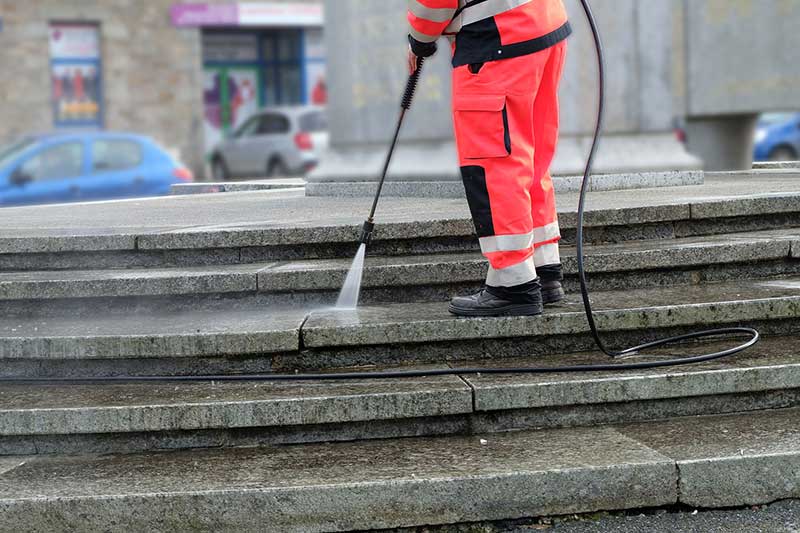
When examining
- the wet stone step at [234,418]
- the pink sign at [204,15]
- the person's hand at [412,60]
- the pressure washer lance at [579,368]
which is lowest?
the wet stone step at [234,418]

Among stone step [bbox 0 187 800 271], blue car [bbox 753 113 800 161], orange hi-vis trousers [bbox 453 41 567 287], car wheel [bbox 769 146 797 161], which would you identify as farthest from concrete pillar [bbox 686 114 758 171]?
car wheel [bbox 769 146 797 161]

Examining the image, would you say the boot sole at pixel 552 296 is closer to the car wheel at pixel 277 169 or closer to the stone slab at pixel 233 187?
the stone slab at pixel 233 187

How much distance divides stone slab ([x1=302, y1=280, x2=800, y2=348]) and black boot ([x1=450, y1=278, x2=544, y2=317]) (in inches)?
2.0

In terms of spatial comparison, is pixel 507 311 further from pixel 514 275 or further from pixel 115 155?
pixel 115 155

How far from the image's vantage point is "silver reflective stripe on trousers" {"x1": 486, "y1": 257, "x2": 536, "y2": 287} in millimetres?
4770

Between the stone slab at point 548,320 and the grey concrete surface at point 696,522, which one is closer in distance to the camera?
the grey concrete surface at point 696,522

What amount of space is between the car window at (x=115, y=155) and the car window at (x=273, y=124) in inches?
377

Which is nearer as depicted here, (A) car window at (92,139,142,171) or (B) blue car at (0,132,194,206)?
(B) blue car at (0,132,194,206)

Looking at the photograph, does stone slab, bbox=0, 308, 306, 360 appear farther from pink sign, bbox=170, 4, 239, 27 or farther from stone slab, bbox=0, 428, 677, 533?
pink sign, bbox=170, 4, 239, 27

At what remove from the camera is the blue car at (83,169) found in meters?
15.6

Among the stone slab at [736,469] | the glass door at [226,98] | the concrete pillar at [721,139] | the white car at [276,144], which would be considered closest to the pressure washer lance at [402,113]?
the stone slab at [736,469]

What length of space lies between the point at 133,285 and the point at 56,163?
1124cm

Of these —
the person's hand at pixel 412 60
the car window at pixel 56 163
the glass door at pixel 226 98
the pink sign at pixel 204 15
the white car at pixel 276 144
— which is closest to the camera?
the person's hand at pixel 412 60

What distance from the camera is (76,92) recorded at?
91.2 ft
